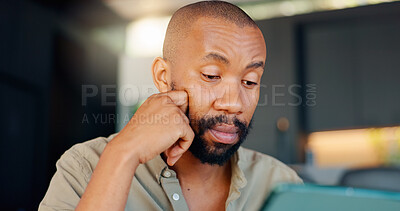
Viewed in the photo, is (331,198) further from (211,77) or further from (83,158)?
(83,158)

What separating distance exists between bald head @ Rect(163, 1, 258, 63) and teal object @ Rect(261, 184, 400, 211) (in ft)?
2.80

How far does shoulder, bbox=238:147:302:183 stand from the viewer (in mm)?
1243

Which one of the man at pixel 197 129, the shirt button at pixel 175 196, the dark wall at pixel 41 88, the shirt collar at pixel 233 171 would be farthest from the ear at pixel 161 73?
the dark wall at pixel 41 88

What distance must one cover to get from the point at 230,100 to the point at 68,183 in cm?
46

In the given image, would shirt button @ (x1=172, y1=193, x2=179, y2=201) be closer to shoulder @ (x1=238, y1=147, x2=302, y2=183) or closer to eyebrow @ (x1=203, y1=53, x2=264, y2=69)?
shoulder @ (x1=238, y1=147, x2=302, y2=183)

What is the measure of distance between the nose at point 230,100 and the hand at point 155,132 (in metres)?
0.14

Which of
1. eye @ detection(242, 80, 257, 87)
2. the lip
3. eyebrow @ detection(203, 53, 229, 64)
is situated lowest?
the lip

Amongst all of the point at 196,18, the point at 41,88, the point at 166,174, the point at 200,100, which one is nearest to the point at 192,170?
the point at 166,174

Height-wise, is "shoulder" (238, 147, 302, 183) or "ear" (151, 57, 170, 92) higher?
"ear" (151, 57, 170, 92)

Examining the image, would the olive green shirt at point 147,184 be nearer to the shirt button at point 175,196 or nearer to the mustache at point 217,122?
the shirt button at point 175,196

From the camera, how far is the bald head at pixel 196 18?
119cm

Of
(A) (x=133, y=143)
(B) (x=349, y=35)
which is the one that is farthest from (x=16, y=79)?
(B) (x=349, y=35)

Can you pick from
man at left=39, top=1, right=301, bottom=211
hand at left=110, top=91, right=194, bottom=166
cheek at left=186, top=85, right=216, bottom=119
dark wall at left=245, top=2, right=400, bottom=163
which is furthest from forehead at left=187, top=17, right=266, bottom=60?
dark wall at left=245, top=2, right=400, bottom=163

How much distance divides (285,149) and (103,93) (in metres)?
2.25
